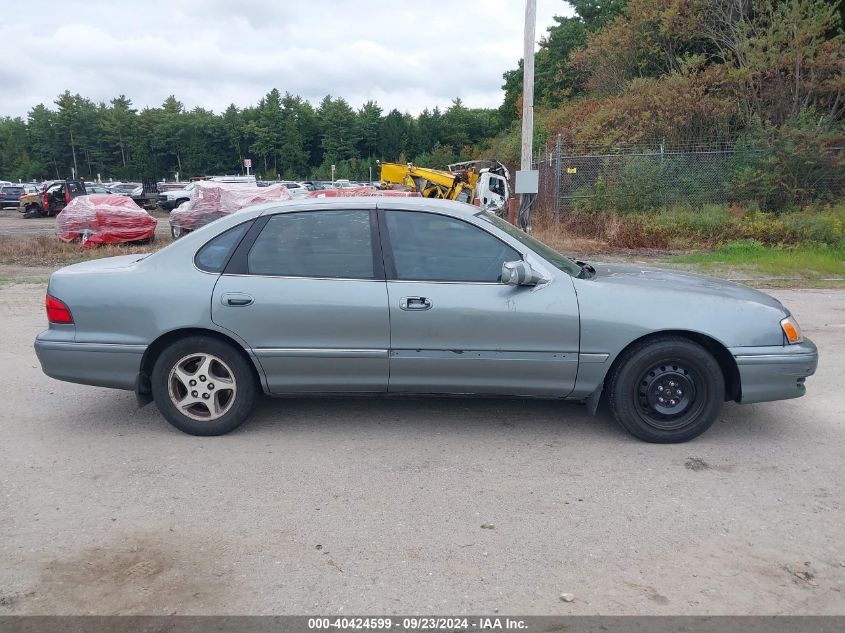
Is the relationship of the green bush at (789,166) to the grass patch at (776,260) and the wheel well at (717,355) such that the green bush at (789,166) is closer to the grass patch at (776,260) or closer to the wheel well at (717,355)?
the grass patch at (776,260)

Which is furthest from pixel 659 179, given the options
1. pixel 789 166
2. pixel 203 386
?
pixel 203 386

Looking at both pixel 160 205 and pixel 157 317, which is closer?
pixel 157 317

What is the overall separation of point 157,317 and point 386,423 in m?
1.69

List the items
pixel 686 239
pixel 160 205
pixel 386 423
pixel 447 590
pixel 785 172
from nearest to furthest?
pixel 447 590 → pixel 386 423 → pixel 686 239 → pixel 785 172 → pixel 160 205

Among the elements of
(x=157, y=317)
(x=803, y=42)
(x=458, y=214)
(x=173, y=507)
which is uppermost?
(x=803, y=42)

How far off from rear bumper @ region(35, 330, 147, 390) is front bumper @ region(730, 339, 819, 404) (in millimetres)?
3824

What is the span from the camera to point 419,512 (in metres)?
3.59

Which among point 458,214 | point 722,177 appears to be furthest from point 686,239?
point 458,214

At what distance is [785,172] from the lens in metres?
17.4

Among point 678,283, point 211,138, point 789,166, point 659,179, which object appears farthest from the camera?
point 211,138

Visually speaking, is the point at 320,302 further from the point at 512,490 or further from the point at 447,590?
the point at 447,590

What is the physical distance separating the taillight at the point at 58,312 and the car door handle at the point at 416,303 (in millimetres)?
2207

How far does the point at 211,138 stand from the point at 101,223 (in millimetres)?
76904

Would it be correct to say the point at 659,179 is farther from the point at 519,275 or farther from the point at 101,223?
the point at 519,275
